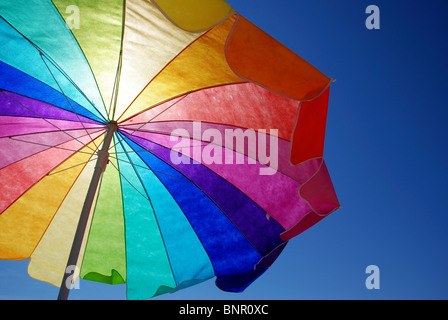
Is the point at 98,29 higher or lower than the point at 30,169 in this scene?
higher

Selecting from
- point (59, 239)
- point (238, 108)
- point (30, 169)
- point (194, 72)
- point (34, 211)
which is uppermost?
point (194, 72)

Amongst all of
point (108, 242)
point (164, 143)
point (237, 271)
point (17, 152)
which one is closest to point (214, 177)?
point (164, 143)

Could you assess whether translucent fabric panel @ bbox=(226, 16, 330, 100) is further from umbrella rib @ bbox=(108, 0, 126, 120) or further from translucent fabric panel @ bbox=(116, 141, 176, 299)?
translucent fabric panel @ bbox=(116, 141, 176, 299)

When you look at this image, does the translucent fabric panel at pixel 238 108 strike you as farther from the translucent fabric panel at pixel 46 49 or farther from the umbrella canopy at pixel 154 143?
the translucent fabric panel at pixel 46 49

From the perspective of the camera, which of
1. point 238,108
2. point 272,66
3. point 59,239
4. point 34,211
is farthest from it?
point 59,239

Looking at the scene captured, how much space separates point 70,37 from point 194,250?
202 cm

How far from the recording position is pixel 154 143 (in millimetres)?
3270

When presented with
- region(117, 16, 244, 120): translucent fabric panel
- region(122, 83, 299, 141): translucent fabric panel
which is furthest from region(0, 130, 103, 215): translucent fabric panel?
region(122, 83, 299, 141): translucent fabric panel

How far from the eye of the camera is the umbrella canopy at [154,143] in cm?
226

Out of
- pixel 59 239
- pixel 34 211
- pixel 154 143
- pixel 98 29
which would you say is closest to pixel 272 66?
pixel 98 29

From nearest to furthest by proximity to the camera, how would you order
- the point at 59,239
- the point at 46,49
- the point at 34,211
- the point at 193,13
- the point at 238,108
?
the point at 193,13 < the point at 46,49 < the point at 238,108 < the point at 34,211 < the point at 59,239

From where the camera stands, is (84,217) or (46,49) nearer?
(46,49)

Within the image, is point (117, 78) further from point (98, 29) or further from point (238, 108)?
point (238, 108)

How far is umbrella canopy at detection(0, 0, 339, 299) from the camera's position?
226 centimetres
